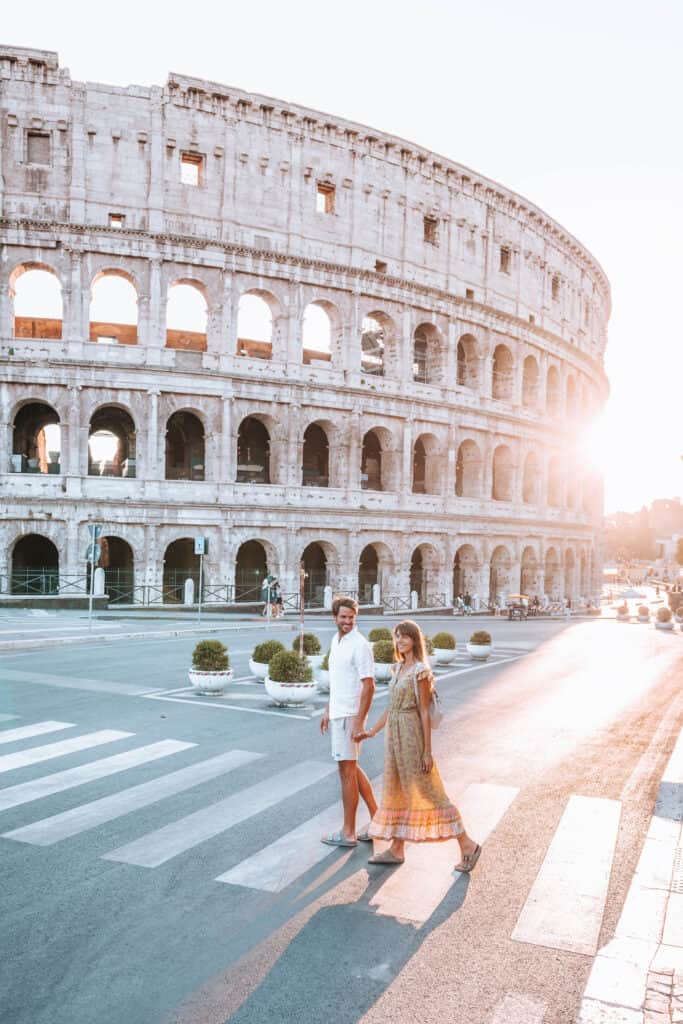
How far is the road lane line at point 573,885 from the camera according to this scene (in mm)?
5660

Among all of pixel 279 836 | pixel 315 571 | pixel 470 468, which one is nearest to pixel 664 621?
pixel 470 468

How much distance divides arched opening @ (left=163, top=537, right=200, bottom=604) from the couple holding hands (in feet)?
97.2

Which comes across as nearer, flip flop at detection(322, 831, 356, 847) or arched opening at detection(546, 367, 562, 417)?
flip flop at detection(322, 831, 356, 847)

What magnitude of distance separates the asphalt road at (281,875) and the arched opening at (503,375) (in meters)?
35.0

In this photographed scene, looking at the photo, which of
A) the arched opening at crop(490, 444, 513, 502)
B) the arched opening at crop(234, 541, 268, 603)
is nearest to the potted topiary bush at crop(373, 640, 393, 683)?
the arched opening at crop(234, 541, 268, 603)

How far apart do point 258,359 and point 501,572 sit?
1839cm

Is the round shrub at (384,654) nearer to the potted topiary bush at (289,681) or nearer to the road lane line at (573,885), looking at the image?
the potted topiary bush at (289,681)

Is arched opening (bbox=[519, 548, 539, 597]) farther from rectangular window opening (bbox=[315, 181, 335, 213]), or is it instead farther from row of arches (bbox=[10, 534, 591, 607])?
rectangular window opening (bbox=[315, 181, 335, 213])

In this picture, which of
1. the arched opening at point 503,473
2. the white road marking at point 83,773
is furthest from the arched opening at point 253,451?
the white road marking at point 83,773

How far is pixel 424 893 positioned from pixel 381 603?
3324 cm

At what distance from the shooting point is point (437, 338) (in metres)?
42.8

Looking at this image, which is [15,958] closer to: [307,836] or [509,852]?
[307,836]

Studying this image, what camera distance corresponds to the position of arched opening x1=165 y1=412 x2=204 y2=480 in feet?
131

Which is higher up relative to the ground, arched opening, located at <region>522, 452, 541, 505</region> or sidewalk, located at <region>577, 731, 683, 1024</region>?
arched opening, located at <region>522, 452, 541, 505</region>
